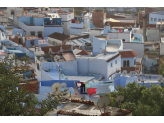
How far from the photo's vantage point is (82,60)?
2531 cm

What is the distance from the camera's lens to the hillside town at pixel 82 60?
1564cm

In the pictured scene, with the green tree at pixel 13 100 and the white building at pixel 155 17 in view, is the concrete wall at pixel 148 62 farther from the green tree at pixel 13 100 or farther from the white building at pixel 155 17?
the green tree at pixel 13 100

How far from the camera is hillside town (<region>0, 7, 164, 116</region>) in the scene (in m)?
15.6

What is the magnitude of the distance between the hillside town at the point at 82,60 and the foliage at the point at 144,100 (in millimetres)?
426

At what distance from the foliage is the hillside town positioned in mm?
426

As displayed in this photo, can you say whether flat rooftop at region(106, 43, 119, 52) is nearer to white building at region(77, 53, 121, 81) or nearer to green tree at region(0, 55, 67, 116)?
white building at region(77, 53, 121, 81)

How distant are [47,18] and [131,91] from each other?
35419 mm

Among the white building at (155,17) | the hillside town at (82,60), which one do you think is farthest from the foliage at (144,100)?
the white building at (155,17)

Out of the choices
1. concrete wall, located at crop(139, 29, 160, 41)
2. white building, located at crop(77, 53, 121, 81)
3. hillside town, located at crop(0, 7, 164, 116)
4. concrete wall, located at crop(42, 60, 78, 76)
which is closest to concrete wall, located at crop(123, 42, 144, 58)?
hillside town, located at crop(0, 7, 164, 116)

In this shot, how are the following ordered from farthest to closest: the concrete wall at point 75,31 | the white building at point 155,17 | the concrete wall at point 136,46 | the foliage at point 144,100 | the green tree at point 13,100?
1. the white building at point 155,17
2. the concrete wall at point 75,31
3. the concrete wall at point 136,46
4. the foliage at point 144,100
5. the green tree at point 13,100

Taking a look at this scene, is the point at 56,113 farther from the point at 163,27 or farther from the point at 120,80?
the point at 163,27

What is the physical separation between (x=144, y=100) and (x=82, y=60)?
1021 cm

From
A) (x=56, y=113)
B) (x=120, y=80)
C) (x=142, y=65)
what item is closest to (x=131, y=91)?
(x=56, y=113)

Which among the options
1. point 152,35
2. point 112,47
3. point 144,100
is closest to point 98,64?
point 112,47
